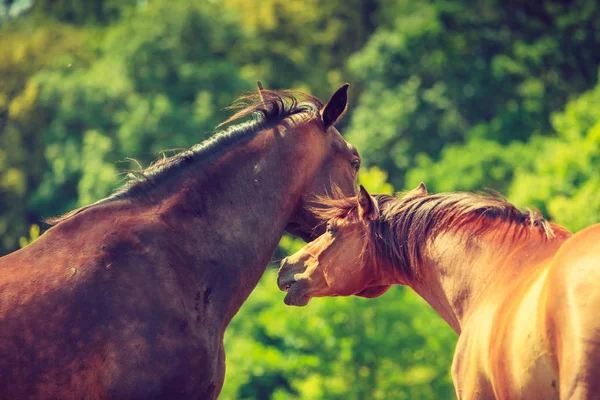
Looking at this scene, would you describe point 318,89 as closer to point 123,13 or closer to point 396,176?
point 396,176

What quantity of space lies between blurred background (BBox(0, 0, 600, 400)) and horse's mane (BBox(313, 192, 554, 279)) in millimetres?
19986

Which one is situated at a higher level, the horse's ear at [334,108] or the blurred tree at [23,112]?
the horse's ear at [334,108]

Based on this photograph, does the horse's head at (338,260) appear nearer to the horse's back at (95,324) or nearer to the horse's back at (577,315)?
the horse's back at (95,324)

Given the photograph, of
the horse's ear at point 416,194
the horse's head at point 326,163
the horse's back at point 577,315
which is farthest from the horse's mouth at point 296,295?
the horse's back at point 577,315

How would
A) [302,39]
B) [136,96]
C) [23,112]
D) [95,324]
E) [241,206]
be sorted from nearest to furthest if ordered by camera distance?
[95,324]
[241,206]
[23,112]
[136,96]
[302,39]

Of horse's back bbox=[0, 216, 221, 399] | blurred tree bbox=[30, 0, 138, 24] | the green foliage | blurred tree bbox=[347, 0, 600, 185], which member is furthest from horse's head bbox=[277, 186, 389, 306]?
blurred tree bbox=[30, 0, 138, 24]

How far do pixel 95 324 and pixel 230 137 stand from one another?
1.70 m

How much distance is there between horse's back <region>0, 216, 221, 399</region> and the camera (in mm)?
5449

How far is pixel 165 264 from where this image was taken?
235 inches

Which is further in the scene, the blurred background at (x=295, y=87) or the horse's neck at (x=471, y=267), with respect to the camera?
the blurred background at (x=295, y=87)

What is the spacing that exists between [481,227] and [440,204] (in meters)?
0.33

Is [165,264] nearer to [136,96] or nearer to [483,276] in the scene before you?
[483,276]

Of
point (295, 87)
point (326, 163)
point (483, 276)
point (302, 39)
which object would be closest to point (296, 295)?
point (326, 163)

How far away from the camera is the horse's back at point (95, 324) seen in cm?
545
